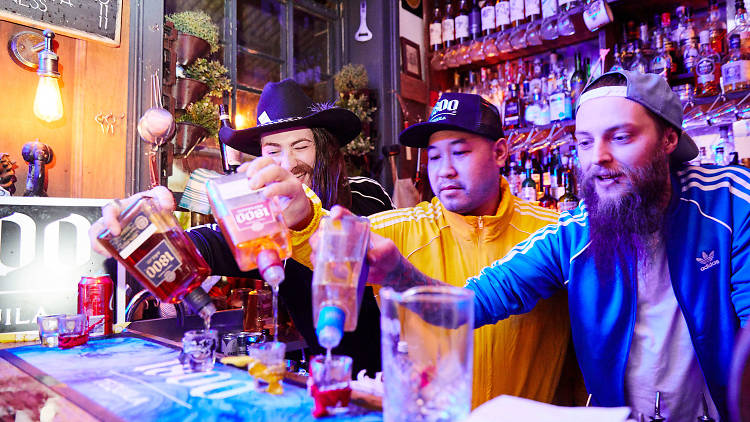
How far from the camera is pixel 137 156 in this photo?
8.81ft

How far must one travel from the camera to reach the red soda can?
1.45m

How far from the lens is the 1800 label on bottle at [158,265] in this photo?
881mm

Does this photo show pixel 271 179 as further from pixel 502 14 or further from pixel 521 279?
pixel 502 14

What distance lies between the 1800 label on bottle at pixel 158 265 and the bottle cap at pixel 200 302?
0.04 m

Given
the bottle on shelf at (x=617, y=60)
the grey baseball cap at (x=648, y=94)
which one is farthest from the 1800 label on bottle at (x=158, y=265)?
the bottle on shelf at (x=617, y=60)

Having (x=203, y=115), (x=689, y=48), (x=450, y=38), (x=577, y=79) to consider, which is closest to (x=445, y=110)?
(x=203, y=115)

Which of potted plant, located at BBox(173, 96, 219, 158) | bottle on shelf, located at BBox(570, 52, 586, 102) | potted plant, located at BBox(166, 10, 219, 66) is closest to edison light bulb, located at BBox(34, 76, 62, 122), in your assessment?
potted plant, located at BBox(173, 96, 219, 158)

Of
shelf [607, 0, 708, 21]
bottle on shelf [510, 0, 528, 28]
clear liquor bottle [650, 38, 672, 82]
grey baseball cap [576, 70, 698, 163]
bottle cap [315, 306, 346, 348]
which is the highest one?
bottle on shelf [510, 0, 528, 28]

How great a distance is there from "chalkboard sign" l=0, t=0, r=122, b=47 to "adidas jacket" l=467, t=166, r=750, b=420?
7.76 ft

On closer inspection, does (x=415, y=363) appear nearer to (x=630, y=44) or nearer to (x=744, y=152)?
(x=744, y=152)

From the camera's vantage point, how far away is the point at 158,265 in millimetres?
881

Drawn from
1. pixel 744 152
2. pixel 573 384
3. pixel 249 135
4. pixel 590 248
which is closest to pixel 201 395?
pixel 590 248

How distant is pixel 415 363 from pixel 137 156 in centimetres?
244

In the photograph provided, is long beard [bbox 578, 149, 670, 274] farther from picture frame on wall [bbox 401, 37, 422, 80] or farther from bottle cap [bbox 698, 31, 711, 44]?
picture frame on wall [bbox 401, 37, 422, 80]
